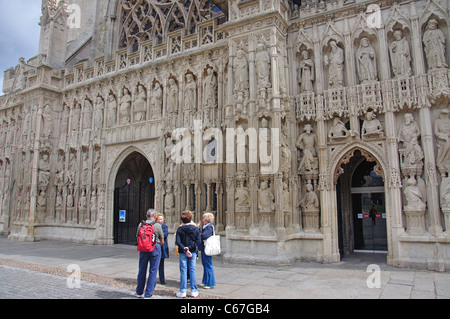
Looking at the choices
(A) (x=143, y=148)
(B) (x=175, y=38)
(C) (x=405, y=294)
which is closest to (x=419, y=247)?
(C) (x=405, y=294)

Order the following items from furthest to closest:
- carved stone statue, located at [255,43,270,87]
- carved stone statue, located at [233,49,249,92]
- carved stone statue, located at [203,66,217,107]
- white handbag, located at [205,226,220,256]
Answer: carved stone statue, located at [203,66,217,107] → carved stone statue, located at [233,49,249,92] → carved stone statue, located at [255,43,270,87] → white handbag, located at [205,226,220,256]

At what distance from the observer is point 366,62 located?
33.3 ft

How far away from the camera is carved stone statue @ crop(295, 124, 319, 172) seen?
10.4 metres

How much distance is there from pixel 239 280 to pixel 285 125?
510 centimetres

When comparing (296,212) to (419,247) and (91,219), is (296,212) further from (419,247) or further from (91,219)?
(91,219)

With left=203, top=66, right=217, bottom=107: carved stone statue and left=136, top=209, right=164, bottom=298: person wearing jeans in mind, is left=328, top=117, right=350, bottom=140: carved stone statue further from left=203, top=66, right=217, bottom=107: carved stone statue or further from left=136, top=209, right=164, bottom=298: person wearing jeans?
left=136, top=209, right=164, bottom=298: person wearing jeans

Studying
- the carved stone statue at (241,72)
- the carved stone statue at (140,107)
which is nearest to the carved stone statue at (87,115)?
the carved stone statue at (140,107)

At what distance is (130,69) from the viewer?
14.9m

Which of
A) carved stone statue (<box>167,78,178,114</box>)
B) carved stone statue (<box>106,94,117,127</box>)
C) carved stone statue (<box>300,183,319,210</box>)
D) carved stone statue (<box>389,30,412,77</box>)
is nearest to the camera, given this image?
carved stone statue (<box>389,30,412,77</box>)

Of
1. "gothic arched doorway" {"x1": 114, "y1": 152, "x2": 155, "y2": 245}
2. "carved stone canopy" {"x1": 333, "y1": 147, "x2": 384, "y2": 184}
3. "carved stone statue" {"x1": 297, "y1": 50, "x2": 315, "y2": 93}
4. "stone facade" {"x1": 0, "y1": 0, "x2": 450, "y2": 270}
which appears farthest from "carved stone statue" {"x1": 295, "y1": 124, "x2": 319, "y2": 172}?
"gothic arched doorway" {"x1": 114, "y1": 152, "x2": 155, "y2": 245}

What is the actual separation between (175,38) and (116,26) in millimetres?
5897

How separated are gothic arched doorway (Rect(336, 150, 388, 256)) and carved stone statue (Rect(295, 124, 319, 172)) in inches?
68.6

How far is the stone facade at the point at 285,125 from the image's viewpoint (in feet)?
30.2

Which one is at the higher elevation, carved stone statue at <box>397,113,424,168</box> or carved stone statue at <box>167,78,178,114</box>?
carved stone statue at <box>167,78,178,114</box>
